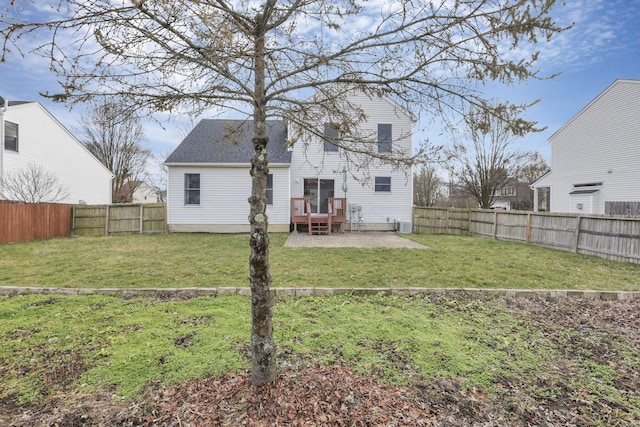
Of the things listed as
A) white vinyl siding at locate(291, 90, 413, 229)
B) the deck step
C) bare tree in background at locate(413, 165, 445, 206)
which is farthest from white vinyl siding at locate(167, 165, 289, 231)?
bare tree in background at locate(413, 165, 445, 206)

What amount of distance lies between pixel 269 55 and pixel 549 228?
11.5m

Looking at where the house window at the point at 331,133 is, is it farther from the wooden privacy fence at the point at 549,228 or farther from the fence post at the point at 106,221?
the fence post at the point at 106,221

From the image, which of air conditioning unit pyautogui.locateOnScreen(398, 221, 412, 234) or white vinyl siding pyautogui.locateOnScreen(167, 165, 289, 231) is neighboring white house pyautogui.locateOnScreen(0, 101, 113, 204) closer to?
white vinyl siding pyautogui.locateOnScreen(167, 165, 289, 231)

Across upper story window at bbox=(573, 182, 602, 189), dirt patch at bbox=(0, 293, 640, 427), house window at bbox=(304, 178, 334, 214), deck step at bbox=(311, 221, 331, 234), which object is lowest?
dirt patch at bbox=(0, 293, 640, 427)

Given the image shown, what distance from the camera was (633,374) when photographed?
110 inches

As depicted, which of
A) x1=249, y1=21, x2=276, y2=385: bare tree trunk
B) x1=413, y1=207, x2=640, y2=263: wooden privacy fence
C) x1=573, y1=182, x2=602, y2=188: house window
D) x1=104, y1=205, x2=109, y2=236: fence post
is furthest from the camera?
x1=573, y1=182, x2=602, y2=188: house window

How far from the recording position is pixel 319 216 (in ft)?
45.8

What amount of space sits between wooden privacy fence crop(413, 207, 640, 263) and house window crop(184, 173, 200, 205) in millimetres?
10398

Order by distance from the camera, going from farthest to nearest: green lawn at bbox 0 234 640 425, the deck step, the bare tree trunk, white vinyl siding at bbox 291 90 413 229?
white vinyl siding at bbox 291 90 413 229 → the deck step → green lawn at bbox 0 234 640 425 → the bare tree trunk

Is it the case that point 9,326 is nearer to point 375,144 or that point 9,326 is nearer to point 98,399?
point 98,399

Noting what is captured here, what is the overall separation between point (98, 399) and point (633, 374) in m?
4.55

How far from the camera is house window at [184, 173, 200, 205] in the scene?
13.8 meters

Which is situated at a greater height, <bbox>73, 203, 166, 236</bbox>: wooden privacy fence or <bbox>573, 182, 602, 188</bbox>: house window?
<bbox>573, 182, 602, 188</bbox>: house window

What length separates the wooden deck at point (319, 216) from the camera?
44.4 feet
